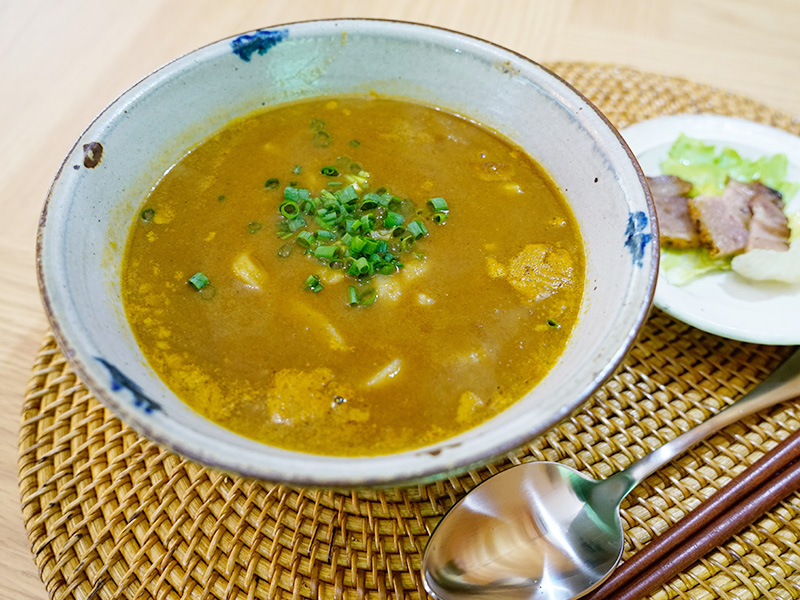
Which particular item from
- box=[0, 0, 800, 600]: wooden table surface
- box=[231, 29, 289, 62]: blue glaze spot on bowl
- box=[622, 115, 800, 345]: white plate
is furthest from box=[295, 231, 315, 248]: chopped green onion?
box=[0, 0, 800, 600]: wooden table surface

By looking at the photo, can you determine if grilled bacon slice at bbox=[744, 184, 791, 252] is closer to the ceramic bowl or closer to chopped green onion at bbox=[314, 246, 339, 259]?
the ceramic bowl

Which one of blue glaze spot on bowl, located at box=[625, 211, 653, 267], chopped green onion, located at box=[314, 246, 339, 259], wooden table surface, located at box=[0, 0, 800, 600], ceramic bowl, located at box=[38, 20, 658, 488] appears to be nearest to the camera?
ceramic bowl, located at box=[38, 20, 658, 488]

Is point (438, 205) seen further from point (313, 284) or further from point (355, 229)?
point (313, 284)

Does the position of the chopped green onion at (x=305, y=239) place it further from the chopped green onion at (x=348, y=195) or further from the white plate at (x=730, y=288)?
the white plate at (x=730, y=288)

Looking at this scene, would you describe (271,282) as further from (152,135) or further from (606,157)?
(606,157)

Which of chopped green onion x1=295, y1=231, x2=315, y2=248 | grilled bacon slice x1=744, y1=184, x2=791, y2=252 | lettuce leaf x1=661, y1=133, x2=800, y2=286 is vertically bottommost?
grilled bacon slice x1=744, y1=184, x2=791, y2=252
